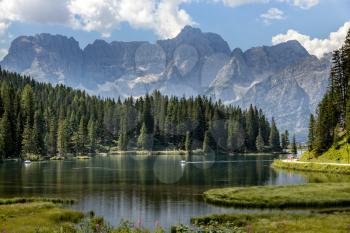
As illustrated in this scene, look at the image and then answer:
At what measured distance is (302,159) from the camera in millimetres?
152750

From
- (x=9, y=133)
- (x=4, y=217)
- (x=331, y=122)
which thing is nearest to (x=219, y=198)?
(x=4, y=217)

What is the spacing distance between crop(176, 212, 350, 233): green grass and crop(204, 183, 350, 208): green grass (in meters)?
9.42

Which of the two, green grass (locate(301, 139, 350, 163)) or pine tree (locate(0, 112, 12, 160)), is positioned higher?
pine tree (locate(0, 112, 12, 160))

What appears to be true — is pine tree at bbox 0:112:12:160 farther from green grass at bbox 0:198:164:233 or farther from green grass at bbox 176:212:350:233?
green grass at bbox 176:212:350:233

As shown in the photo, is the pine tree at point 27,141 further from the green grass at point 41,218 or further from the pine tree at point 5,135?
the green grass at point 41,218

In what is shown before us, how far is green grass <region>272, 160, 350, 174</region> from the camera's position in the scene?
4579 inches

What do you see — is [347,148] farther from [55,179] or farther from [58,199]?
[58,199]

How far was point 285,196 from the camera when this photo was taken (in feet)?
238

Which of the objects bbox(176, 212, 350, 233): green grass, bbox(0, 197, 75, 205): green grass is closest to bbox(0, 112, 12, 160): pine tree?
bbox(0, 197, 75, 205): green grass

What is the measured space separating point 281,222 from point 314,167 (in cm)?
8260

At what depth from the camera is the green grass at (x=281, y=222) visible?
1875 inches

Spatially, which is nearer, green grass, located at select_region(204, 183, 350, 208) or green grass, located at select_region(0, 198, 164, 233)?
green grass, located at select_region(0, 198, 164, 233)

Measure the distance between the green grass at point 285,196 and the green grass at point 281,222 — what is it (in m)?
9.42

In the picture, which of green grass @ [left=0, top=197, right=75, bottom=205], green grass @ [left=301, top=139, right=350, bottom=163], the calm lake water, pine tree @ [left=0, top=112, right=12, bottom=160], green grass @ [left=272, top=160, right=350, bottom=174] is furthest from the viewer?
pine tree @ [left=0, top=112, right=12, bottom=160]
